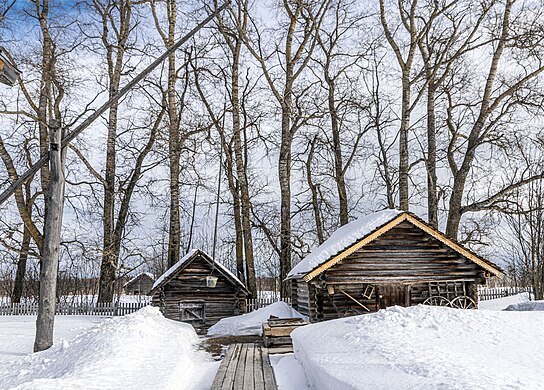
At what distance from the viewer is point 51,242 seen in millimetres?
10203

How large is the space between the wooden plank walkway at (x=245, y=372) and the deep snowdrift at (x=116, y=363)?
65 cm

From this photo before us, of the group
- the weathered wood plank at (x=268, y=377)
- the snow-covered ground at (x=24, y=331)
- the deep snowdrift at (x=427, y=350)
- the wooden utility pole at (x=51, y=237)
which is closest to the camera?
the deep snowdrift at (x=427, y=350)

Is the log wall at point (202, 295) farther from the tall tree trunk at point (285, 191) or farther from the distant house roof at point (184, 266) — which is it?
the tall tree trunk at point (285, 191)

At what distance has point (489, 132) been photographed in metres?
20.1

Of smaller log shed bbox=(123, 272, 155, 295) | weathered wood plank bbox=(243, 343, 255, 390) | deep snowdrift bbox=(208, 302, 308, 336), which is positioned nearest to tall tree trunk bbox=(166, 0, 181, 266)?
deep snowdrift bbox=(208, 302, 308, 336)

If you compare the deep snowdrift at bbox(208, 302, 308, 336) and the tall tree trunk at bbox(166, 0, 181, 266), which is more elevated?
the tall tree trunk at bbox(166, 0, 181, 266)

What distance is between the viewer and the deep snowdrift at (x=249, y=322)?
18.1 m

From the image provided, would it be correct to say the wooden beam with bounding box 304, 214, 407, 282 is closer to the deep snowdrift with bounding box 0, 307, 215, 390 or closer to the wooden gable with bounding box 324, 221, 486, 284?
the wooden gable with bounding box 324, 221, 486, 284

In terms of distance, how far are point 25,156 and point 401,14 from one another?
19.4m

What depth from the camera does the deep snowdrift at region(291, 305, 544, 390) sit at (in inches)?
186

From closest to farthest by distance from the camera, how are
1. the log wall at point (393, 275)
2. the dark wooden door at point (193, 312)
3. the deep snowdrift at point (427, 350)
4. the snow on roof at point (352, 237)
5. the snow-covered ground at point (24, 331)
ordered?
the deep snowdrift at point (427, 350)
the snow-covered ground at point (24, 331)
the snow on roof at point (352, 237)
the log wall at point (393, 275)
the dark wooden door at point (193, 312)

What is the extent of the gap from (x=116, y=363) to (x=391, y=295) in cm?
1107

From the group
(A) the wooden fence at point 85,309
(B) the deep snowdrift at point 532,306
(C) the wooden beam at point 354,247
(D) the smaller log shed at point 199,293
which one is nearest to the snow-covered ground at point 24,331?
(A) the wooden fence at point 85,309

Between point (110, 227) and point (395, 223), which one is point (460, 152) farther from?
point (110, 227)
